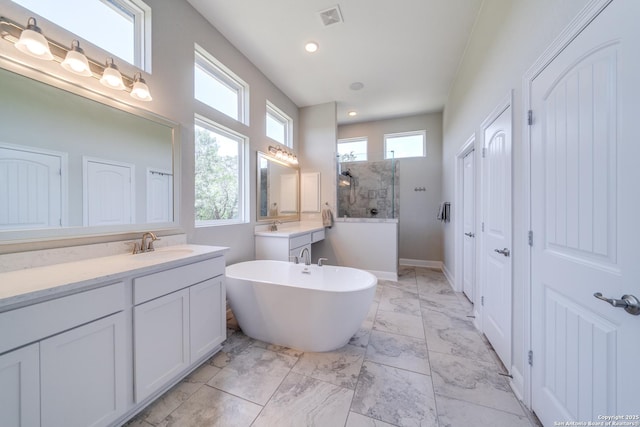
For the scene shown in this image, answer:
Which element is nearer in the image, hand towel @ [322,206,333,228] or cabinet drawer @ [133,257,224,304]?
cabinet drawer @ [133,257,224,304]

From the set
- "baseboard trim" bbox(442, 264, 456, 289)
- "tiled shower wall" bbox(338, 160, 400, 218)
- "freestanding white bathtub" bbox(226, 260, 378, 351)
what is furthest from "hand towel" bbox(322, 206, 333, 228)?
"baseboard trim" bbox(442, 264, 456, 289)

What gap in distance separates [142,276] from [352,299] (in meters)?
1.41

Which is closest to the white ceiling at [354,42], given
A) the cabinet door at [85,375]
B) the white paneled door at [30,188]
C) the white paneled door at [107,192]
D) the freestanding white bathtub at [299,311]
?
the white paneled door at [107,192]

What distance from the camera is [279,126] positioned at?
3912 mm

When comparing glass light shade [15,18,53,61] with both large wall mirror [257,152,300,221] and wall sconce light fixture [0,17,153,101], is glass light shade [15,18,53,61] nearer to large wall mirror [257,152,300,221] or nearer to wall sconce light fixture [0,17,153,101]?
wall sconce light fixture [0,17,153,101]

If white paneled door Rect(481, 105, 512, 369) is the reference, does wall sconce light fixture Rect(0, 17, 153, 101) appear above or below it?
above

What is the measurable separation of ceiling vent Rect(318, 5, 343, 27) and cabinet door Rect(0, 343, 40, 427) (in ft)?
10.1

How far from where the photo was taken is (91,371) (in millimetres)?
1089

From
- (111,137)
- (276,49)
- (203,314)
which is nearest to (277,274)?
(203,314)

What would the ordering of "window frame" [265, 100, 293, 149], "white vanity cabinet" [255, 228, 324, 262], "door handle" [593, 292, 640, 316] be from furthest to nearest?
"window frame" [265, 100, 293, 149]
"white vanity cabinet" [255, 228, 324, 262]
"door handle" [593, 292, 640, 316]

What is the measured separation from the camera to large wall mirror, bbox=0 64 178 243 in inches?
47.6

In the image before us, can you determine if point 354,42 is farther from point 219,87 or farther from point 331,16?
point 219,87

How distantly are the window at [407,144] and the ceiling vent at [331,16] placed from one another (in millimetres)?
2719

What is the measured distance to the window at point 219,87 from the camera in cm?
243
